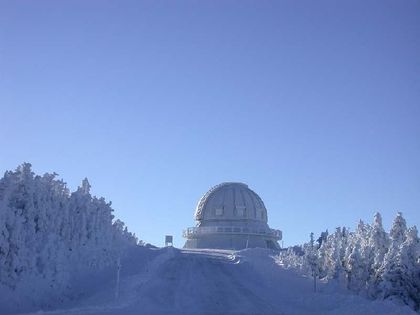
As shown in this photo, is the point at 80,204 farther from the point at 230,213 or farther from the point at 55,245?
the point at 230,213

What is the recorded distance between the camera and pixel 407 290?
147 ft

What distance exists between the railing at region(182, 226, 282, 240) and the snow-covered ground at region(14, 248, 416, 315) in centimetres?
4478

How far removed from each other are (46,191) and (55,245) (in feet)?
22.1

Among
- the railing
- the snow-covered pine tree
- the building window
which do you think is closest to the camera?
the snow-covered pine tree

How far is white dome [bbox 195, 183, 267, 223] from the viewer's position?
113 metres

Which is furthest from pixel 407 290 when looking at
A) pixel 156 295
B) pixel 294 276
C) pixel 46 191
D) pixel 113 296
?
pixel 46 191

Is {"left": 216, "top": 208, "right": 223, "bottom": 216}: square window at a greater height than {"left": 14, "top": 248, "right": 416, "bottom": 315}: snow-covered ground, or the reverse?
{"left": 216, "top": 208, "right": 223, "bottom": 216}: square window

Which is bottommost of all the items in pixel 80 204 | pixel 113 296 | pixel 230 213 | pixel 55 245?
pixel 113 296

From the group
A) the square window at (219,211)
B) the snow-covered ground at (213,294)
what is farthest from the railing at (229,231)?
the snow-covered ground at (213,294)

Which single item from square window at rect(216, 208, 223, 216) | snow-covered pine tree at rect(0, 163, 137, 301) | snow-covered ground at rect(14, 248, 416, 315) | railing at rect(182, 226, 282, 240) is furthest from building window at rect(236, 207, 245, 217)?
snow-covered pine tree at rect(0, 163, 137, 301)

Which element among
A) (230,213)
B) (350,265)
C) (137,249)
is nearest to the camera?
(350,265)

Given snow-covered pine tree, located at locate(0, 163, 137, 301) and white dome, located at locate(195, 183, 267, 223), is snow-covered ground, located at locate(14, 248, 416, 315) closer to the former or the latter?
snow-covered pine tree, located at locate(0, 163, 137, 301)

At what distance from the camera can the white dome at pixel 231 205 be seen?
113 m

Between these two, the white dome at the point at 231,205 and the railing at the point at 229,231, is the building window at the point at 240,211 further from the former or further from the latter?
the railing at the point at 229,231
